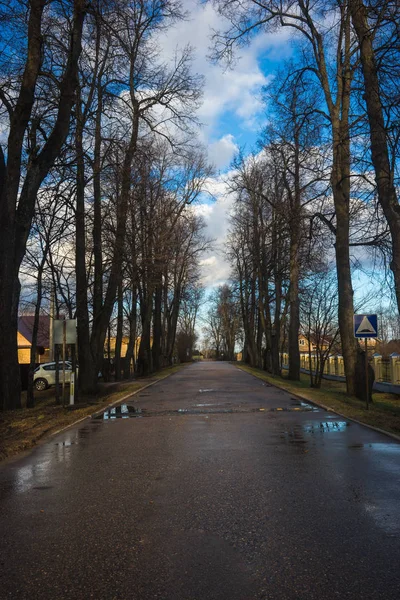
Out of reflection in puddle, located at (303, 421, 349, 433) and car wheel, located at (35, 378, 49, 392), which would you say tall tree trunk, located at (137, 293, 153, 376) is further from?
reflection in puddle, located at (303, 421, 349, 433)

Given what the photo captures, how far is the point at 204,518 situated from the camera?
5184mm

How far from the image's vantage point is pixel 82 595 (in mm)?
3592

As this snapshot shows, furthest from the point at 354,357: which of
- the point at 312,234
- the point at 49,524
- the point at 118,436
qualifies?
the point at 49,524

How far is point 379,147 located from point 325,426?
600 cm

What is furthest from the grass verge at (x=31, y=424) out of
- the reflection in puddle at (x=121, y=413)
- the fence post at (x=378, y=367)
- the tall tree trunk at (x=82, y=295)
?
the fence post at (x=378, y=367)

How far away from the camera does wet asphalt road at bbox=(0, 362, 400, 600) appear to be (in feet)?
12.3

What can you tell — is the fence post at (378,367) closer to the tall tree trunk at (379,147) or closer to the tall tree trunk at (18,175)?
the tall tree trunk at (379,147)

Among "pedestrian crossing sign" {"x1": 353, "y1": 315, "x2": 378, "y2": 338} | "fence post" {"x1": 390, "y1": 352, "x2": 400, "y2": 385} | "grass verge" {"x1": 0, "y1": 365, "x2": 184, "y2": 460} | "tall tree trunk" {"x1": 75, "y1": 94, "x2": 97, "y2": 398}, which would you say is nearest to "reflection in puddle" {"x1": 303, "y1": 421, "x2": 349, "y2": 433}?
"pedestrian crossing sign" {"x1": 353, "y1": 315, "x2": 378, "y2": 338}

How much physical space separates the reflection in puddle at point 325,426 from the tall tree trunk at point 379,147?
2877mm

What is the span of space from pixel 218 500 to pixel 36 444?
5.17 metres

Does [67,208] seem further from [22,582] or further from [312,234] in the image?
[22,582]

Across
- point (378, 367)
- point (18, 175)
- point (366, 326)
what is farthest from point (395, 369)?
point (18, 175)

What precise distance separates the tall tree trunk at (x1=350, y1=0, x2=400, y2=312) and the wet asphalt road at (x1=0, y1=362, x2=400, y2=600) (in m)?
4.27

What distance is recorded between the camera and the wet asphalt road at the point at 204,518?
3758mm
